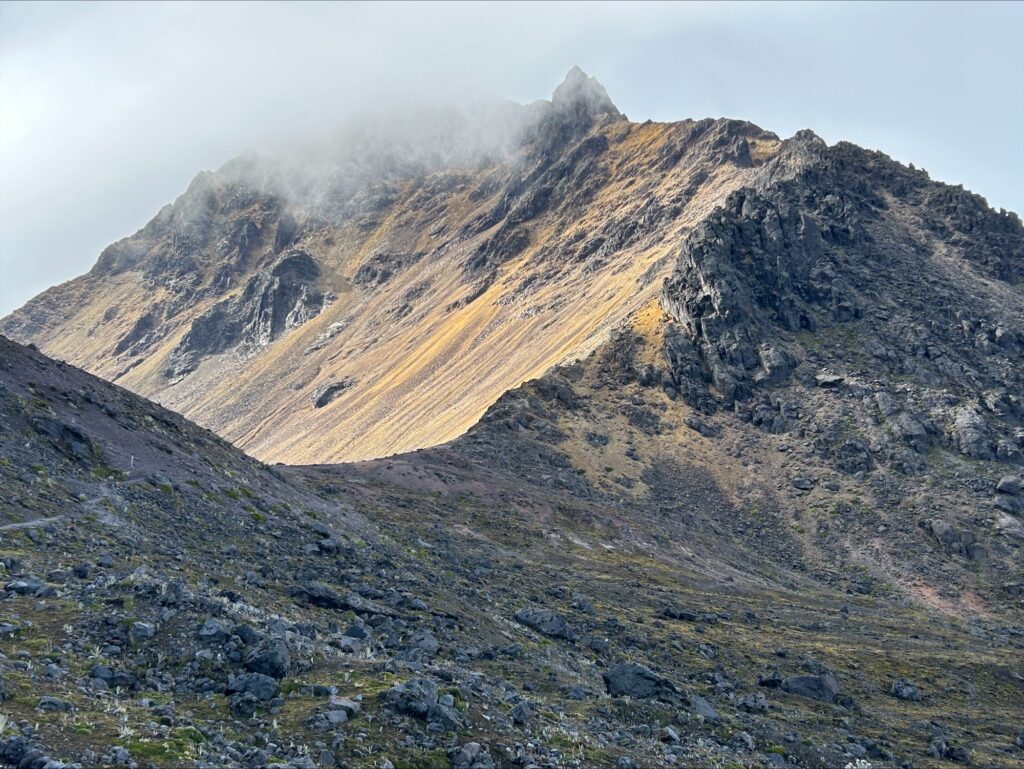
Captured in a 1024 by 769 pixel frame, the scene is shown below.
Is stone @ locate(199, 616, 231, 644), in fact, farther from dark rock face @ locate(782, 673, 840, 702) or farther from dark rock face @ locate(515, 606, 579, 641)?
dark rock face @ locate(782, 673, 840, 702)

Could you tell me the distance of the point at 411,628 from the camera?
37.2 meters

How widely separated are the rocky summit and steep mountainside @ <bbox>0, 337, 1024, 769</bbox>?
178mm

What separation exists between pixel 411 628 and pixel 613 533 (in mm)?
50716

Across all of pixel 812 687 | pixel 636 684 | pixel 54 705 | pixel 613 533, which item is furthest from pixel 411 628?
pixel 613 533

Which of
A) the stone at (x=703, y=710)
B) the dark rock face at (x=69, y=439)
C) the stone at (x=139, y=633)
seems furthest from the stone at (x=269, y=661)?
the dark rock face at (x=69, y=439)

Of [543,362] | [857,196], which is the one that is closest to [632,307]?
[543,362]

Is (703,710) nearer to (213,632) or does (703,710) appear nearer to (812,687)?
(812,687)

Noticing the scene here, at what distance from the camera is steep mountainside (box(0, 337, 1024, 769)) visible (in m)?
22.4

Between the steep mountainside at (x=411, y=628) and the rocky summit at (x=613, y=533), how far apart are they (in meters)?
0.18

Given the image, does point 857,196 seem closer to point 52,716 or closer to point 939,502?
point 939,502

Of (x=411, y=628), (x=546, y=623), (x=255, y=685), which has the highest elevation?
(x=255, y=685)

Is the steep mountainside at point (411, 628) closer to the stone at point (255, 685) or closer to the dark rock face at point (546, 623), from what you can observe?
the stone at point (255, 685)

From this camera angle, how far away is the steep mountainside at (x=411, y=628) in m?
22.4

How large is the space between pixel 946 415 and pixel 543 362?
6103 centimetres
